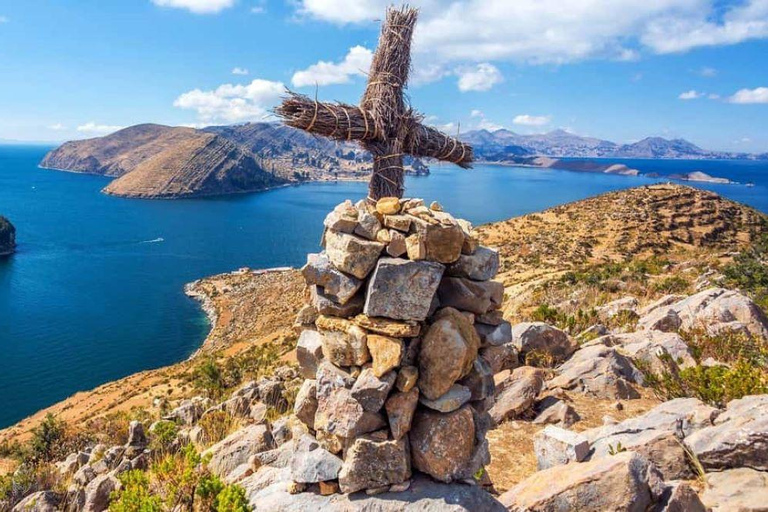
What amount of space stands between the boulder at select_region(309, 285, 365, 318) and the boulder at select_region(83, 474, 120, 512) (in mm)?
5025

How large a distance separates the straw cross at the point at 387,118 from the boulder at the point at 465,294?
1210 millimetres

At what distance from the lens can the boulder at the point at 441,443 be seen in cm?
440

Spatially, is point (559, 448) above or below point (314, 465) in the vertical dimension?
below

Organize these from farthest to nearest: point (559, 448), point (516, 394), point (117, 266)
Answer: point (117, 266) → point (516, 394) → point (559, 448)

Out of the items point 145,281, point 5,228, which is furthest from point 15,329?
point 5,228

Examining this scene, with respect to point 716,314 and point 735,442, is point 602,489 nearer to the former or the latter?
point 735,442

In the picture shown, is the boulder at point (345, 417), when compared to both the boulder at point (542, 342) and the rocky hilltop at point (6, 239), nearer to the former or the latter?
the boulder at point (542, 342)

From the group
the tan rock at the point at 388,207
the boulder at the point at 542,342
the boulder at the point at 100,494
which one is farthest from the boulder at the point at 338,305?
the boulder at the point at 542,342

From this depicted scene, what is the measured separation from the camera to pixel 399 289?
4.25 metres

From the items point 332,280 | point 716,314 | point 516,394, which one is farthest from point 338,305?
point 716,314

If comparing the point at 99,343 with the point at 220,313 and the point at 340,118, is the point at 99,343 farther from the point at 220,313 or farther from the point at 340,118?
the point at 340,118

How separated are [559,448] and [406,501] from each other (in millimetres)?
2826

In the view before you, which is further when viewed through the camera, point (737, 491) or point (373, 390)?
point (737, 491)

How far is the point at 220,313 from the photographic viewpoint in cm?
4681
